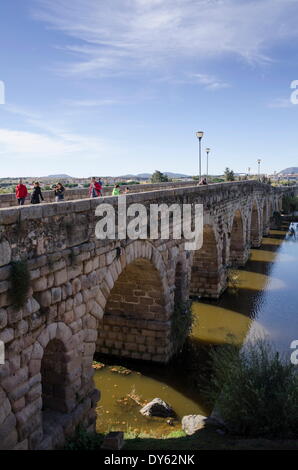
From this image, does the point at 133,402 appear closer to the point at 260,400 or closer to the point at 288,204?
the point at 260,400

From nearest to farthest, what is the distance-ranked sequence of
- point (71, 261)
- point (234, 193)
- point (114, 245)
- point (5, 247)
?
1. point (5, 247)
2. point (71, 261)
3. point (114, 245)
4. point (234, 193)

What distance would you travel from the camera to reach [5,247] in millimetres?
5453

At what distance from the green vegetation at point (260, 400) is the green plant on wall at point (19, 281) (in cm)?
403

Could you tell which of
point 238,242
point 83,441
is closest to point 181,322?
point 83,441

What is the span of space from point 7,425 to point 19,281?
1867 millimetres

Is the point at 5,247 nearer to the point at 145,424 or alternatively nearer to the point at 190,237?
the point at 145,424

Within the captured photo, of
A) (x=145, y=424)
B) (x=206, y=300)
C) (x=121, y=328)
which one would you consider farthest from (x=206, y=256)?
(x=145, y=424)

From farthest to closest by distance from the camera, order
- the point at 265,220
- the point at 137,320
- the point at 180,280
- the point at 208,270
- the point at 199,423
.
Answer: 1. the point at 265,220
2. the point at 208,270
3. the point at 180,280
4. the point at 137,320
5. the point at 199,423

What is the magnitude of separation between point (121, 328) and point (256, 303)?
776cm

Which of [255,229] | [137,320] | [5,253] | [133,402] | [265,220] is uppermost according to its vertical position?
[5,253]

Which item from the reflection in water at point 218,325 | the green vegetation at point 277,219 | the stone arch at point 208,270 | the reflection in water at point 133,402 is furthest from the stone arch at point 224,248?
the green vegetation at point 277,219

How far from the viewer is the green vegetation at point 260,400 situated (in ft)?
23.0

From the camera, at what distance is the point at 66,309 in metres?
6.96

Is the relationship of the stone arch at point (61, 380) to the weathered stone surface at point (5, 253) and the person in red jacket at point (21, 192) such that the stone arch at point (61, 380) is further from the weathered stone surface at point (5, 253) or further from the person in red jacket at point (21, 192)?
the person in red jacket at point (21, 192)
